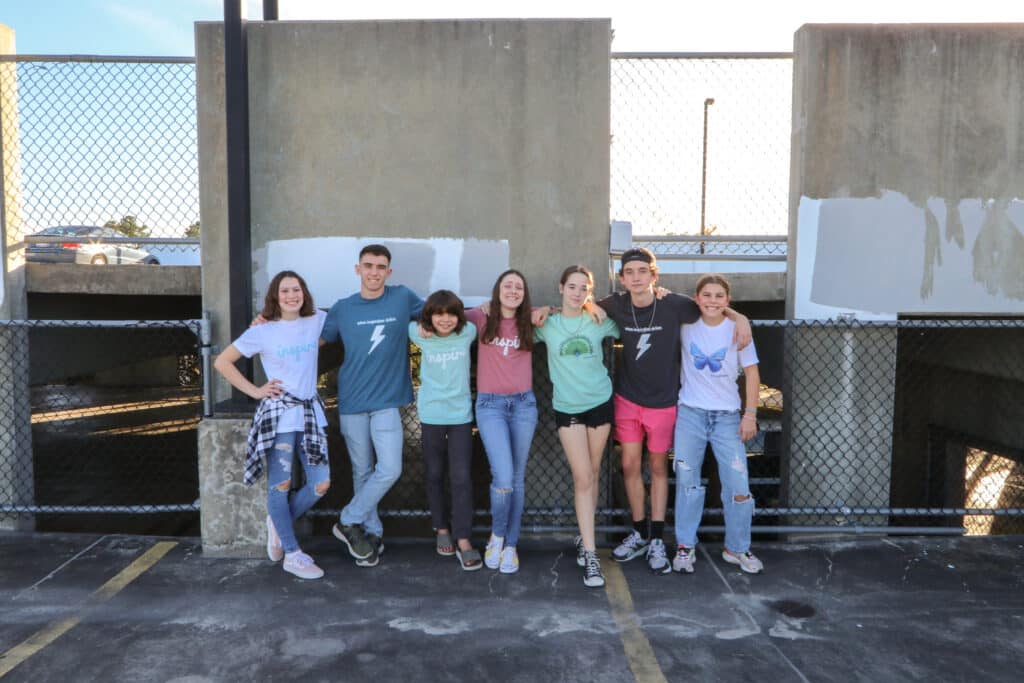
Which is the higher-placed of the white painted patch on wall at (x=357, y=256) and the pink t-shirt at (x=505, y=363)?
the white painted patch on wall at (x=357, y=256)

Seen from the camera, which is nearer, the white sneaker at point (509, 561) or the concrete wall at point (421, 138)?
the white sneaker at point (509, 561)

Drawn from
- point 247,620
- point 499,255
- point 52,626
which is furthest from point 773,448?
point 52,626

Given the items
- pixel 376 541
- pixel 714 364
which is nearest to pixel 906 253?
pixel 714 364

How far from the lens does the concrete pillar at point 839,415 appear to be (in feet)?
17.9

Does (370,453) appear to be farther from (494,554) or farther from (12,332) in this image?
(12,332)

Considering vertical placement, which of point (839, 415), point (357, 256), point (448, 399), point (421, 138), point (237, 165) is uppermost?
point (421, 138)

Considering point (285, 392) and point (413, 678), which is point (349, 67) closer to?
point (285, 392)

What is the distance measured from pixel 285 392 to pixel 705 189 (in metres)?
3.57

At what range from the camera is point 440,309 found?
437cm

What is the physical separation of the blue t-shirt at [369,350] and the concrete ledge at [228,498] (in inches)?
30.0

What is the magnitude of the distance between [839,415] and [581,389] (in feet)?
7.73

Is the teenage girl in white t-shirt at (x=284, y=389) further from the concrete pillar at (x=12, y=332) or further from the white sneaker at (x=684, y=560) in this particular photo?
the concrete pillar at (x=12, y=332)

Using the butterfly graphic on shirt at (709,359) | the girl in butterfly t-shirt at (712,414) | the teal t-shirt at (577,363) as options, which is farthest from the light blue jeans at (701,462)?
the teal t-shirt at (577,363)

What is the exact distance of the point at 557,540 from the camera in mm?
5215
